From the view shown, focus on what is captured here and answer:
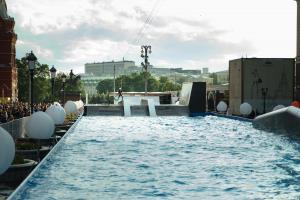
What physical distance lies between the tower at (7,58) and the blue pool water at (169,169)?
55.2m

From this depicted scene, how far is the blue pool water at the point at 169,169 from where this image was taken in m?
11.6

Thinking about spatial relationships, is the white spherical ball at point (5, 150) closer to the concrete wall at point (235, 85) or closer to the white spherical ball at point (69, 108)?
the white spherical ball at point (69, 108)

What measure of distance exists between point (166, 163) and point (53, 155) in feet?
12.4

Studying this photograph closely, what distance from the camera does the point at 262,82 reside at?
46.3 meters

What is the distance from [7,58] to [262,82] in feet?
149

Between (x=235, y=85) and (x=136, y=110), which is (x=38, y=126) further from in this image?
(x=235, y=85)

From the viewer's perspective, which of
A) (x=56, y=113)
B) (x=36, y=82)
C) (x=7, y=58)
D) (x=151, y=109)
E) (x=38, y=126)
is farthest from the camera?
(x=36, y=82)

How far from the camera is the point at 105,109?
157 ft

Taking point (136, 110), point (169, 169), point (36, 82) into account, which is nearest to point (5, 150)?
point (169, 169)

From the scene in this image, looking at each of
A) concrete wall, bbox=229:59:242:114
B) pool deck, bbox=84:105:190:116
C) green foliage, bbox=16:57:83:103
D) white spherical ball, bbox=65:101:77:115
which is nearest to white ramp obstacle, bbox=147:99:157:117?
pool deck, bbox=84:105:190:116

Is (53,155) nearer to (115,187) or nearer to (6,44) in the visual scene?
(115,187)

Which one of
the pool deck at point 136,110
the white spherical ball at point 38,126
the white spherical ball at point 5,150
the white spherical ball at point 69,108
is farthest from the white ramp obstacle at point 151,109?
the white spherical ball at point 5,150

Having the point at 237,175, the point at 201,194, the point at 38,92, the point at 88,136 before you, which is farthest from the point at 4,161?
the point at 38,92

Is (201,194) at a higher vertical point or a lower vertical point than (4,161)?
→ lower
